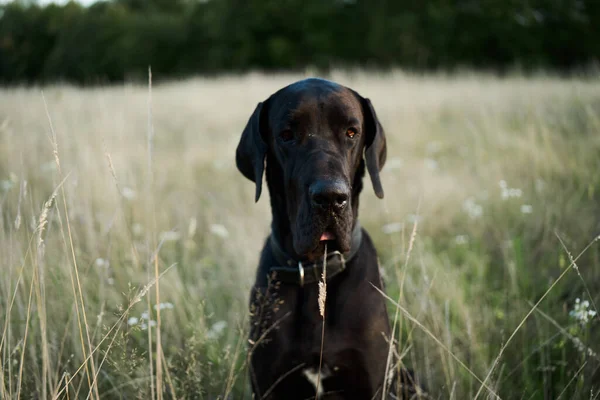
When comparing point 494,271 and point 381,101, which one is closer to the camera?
point 494,271

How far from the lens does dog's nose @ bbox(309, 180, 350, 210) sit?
6.19 feet

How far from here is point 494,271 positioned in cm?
355

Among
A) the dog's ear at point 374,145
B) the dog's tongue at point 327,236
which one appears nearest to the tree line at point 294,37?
the dog's ear at point 374,145

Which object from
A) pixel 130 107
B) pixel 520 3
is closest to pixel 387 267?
pixel 130 107

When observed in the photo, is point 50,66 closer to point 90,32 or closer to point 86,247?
point 90,32

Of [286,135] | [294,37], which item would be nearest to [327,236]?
[286,135]

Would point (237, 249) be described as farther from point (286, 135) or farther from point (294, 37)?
point (294, 37)

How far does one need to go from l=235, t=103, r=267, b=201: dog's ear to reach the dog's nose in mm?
366

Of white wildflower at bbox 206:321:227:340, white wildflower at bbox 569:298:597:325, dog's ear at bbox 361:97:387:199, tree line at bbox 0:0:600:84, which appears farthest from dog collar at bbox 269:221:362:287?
tree line at bbox 0:0:600:84

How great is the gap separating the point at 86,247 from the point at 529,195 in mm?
3479

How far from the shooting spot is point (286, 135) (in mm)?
2262

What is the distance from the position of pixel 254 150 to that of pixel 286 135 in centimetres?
16

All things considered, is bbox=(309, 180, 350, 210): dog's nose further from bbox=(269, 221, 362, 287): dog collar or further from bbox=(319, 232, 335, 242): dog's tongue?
bbox=(269, 221, 362, 287): dog collar

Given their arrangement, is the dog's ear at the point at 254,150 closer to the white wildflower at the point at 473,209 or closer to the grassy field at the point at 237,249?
the grassy field at the point at 237,249
